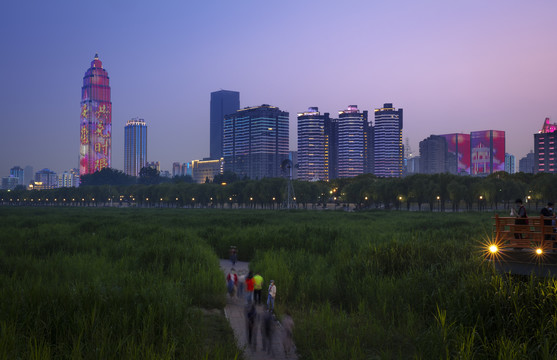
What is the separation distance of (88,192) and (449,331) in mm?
192398

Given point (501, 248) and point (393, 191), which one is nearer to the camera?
point (501, 248)

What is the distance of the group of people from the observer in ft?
52.7

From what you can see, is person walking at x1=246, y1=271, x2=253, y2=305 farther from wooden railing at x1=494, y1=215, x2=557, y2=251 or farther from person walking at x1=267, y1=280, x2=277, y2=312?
wooden railing at x1=494, y1=215, x2=557, y2=251

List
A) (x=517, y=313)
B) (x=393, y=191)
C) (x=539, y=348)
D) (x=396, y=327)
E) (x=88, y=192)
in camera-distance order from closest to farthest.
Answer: (x=539, y=348) → (x=517, y=313) → (x=396, y=327) → (x=393, y=191) → (x=88, y=192)

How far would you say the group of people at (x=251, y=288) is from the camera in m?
16.1

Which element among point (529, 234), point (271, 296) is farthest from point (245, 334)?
point (529, 234)

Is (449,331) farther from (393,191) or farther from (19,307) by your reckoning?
(393,191)

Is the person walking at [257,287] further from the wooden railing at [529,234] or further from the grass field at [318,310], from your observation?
the wooden railing at [529,234]

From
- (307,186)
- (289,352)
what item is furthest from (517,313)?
(307,186)

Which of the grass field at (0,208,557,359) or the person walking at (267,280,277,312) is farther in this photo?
the person walking at (267,280,277,312)

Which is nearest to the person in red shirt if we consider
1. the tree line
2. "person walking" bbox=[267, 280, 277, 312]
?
"person walking" bbox=[267, 280, 277, 312]

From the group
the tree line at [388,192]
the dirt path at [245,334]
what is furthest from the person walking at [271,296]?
the tree line at [388,192]

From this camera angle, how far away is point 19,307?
521 inches

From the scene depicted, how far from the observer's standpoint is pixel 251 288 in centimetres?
1714
